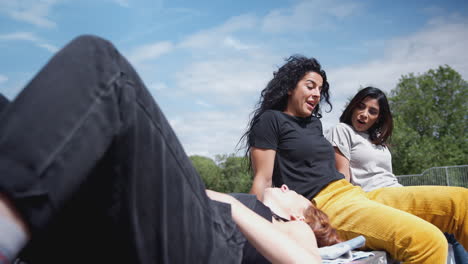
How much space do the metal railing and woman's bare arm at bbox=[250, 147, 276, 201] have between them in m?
16.0

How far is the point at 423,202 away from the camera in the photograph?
121 inches

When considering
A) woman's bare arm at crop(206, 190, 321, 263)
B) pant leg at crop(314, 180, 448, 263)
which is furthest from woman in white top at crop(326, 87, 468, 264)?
woman's bare arm at crop(206, 190, 321, 263)

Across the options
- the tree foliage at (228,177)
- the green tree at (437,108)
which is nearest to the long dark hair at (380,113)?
the green tree at (437,108)

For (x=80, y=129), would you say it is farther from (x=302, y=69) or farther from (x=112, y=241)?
(x=302, y=69)

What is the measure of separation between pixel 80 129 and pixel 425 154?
27.2 metres

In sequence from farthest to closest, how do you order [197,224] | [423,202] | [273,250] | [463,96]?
[463,96] < [423,202] < [273,250] < [197,224]

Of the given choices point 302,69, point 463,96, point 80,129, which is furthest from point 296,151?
point 463,96

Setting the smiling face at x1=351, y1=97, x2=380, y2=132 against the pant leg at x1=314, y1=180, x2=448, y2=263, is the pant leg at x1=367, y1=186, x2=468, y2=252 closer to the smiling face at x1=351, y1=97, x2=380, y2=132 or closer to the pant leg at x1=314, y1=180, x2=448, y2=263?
the pant leg at x1=314, y1=180, x2=448, y2=263

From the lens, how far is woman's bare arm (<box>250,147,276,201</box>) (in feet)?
10.3

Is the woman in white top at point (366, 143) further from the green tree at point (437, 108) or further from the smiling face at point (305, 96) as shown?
the green tree at point (437, 108)

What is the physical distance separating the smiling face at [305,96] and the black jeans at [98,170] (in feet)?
7.89

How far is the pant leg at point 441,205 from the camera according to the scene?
9.70ft

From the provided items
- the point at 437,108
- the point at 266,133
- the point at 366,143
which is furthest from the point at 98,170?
the point at 437,108

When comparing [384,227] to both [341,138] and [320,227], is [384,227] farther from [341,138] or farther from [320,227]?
[341,138]
